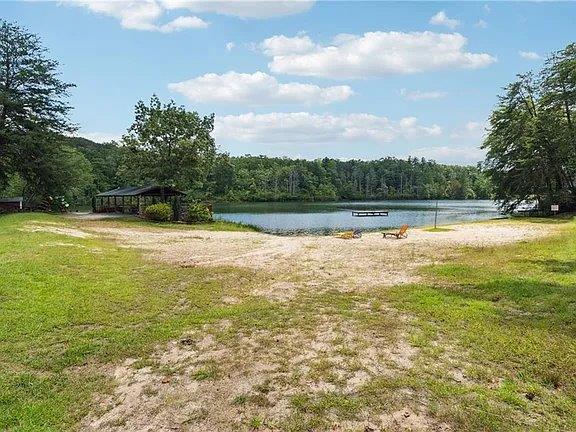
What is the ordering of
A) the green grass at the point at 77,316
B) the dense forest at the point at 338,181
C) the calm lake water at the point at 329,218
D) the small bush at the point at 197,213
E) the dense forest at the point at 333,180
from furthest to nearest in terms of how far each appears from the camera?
the dense forest at the point at 338,181 < the dense forest at the point at 333,180 < the calm lake water at the point at 329,218 < the small bush at the point at 197,213 < the green grass at the point at 77,316

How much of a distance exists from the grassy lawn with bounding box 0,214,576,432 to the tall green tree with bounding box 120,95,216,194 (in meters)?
19.8

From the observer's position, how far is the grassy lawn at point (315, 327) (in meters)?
4.57

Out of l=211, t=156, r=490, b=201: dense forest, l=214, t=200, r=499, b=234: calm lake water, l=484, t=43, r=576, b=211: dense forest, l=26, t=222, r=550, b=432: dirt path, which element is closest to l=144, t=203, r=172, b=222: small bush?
l=214, t=200, r=499, b=234: calm lake water

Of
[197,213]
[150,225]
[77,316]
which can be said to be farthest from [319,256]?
[197,213]

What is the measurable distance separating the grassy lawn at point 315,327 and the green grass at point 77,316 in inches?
0.8

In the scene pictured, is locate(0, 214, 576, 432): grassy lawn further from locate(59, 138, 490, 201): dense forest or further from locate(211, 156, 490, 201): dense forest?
locate(211, 156, 490, 201): dense forest

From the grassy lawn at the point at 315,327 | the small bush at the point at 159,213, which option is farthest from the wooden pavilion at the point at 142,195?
the grassy lawn at the point at 315,327

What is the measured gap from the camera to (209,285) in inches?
398

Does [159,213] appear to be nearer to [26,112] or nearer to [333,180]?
[26,112]

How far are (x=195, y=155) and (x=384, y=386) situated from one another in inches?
1144

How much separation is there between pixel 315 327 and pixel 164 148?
2767 cm

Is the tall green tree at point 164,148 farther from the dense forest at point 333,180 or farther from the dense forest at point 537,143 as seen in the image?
the dense forest at point 333,180

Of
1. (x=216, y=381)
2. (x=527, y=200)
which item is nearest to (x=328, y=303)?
(x=216, y=381)

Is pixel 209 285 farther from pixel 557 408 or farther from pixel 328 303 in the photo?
pixel 557 408
